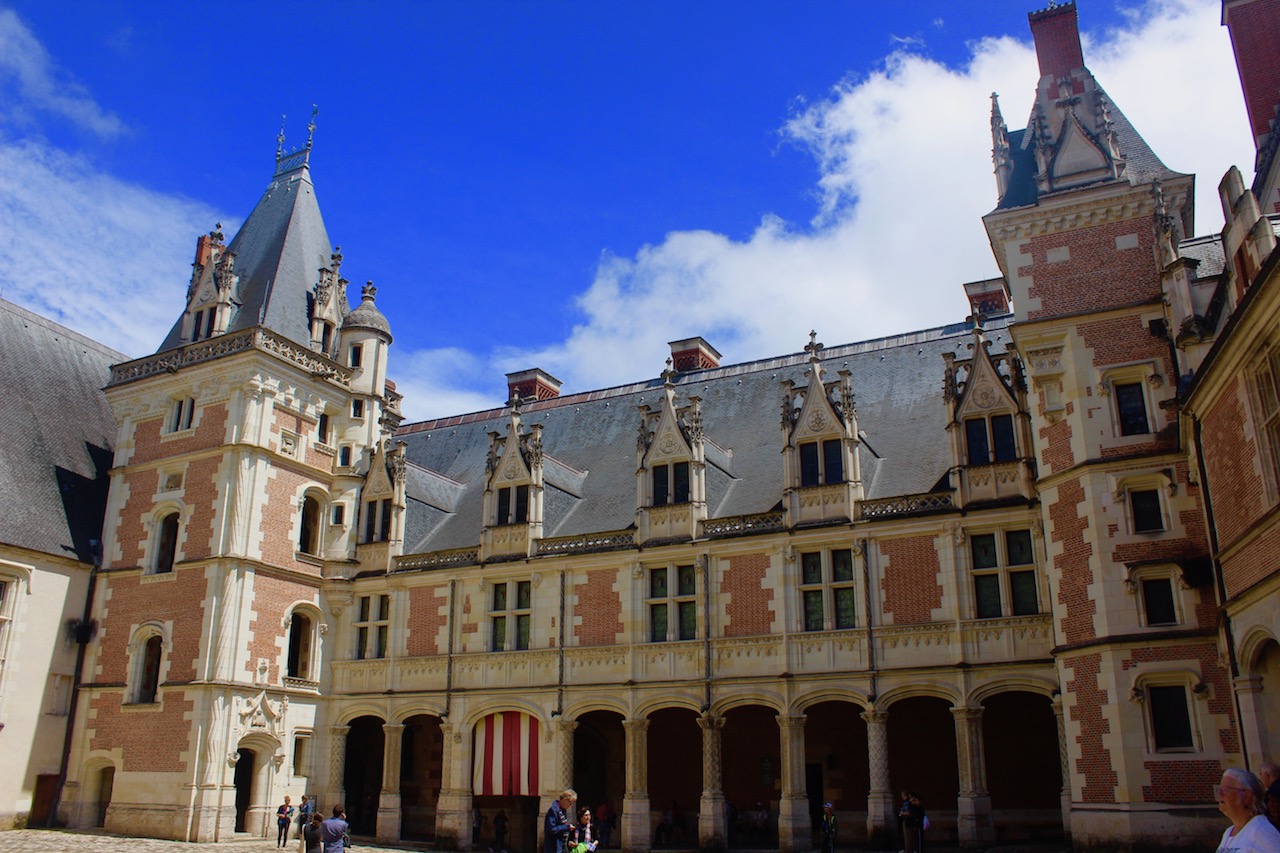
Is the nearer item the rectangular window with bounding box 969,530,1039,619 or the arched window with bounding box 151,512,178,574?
the rectangular window with bounding box 969,530,1039,619

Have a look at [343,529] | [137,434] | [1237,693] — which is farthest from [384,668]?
[1237,693]

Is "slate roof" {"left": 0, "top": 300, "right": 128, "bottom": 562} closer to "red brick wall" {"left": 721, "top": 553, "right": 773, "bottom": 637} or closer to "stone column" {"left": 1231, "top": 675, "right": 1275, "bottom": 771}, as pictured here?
"red brick wall" {"left": 721, "top": 553, "right": 773, "bottom": 637}

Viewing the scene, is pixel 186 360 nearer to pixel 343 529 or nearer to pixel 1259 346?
pixel 343 529

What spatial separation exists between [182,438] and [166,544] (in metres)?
2.81

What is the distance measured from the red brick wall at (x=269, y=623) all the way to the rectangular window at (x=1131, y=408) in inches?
786

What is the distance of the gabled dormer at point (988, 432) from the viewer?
→ 2105 centimetres

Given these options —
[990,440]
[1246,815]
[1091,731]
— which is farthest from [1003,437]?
[1246,815]

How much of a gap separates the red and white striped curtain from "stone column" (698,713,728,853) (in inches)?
172

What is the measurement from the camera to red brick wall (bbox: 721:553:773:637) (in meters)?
22.7

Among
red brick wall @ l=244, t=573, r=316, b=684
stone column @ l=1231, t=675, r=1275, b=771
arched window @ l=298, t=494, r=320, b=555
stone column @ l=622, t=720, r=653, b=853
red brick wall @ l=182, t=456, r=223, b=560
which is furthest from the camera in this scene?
arched window @ l=298, t=494, r=320, b=555

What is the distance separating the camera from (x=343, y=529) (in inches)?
1133

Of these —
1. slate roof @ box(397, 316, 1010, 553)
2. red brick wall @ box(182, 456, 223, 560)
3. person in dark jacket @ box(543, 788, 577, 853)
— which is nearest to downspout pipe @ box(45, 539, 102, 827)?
red brick wall @ box(182, 456, 223, 560)

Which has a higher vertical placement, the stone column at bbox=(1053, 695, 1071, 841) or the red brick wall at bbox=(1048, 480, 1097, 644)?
the red brick wall at bbox=(1048, 480, 1097, 644)

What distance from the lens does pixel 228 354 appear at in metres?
27.4
